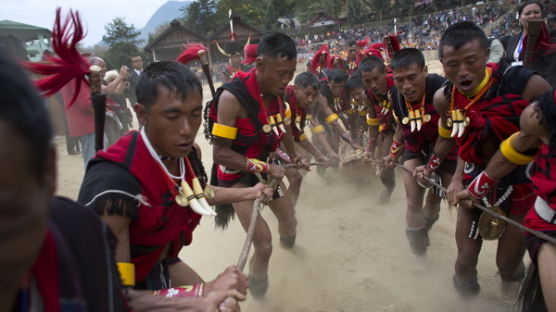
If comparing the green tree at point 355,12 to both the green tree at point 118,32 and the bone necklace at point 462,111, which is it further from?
the bone necklace at point 462,111

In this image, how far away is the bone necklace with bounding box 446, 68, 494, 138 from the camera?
298 centimetres

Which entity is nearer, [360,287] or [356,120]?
[360,287]

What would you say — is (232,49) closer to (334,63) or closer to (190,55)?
(334,63)

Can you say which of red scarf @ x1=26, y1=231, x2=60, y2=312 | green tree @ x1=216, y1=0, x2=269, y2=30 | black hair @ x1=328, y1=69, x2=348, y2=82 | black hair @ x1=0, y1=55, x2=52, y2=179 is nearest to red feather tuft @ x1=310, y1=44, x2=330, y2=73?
black hair @ x1=328, y1=69, x2=348, y2=82

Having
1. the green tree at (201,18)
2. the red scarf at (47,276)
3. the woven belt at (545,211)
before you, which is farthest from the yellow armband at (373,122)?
the green tree at (201,18)

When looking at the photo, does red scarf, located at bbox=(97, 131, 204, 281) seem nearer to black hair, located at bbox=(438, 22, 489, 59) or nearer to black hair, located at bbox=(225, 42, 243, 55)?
black hair, located at bbox=(438, 22, 489, 59)

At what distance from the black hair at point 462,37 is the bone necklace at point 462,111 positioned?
9.4 inches

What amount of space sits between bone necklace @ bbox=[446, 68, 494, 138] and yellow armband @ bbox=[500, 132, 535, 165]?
0.50 metres

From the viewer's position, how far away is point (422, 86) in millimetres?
4164

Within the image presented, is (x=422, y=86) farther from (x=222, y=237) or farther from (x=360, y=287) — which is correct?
(x=222, y=237)

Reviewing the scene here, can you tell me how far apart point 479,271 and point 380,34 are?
3314cm

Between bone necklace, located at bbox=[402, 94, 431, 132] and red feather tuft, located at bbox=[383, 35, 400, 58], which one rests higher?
red feather tuft, located at bbox=[383, 35, 400, 58]

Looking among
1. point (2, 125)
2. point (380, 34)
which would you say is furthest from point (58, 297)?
point (380, 34)

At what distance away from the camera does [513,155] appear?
259 cm
